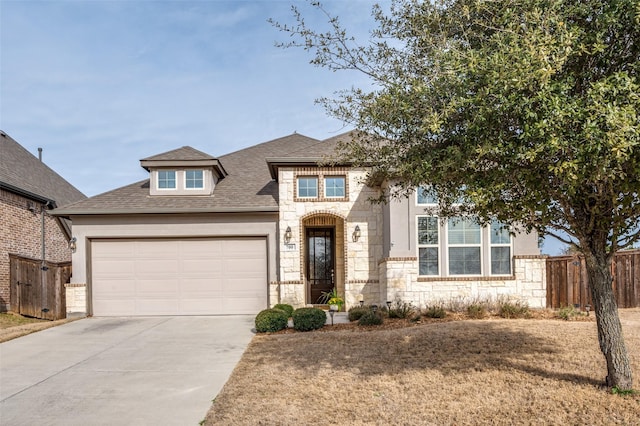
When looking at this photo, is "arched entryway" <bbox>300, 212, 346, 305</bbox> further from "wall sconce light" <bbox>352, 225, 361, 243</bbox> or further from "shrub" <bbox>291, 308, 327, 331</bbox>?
"shrub" <bbox>291, 308, 327, 331</bbox>

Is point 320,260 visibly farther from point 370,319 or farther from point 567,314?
point 567,314

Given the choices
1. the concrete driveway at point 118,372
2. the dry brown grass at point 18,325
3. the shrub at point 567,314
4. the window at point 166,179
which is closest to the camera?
the concrete driveway at point 118,372

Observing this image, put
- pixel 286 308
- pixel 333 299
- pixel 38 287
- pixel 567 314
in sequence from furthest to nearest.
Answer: pixel 38 287 < pixel 333 299 < pixel 286 308 < pixel 567 314

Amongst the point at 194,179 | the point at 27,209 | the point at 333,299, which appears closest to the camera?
the point at 333,299

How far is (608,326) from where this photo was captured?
17.5 feet

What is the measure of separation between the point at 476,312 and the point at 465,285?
1.30 m

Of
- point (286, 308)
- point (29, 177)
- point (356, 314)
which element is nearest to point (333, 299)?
point (286, 308)

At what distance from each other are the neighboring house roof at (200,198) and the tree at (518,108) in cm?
810

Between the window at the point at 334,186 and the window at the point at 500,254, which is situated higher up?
the window at the point at 334,186

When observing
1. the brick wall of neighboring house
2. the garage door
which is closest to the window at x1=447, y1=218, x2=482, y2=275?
the garage door

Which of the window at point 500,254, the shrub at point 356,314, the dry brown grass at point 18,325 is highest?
the window at point 500,254

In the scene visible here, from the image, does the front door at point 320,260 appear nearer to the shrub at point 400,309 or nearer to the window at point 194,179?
the shrub at point 400,309

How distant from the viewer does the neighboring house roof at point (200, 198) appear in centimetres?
1352

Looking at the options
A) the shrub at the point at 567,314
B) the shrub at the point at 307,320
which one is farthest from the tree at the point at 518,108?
the shrub at the point at 567,314
